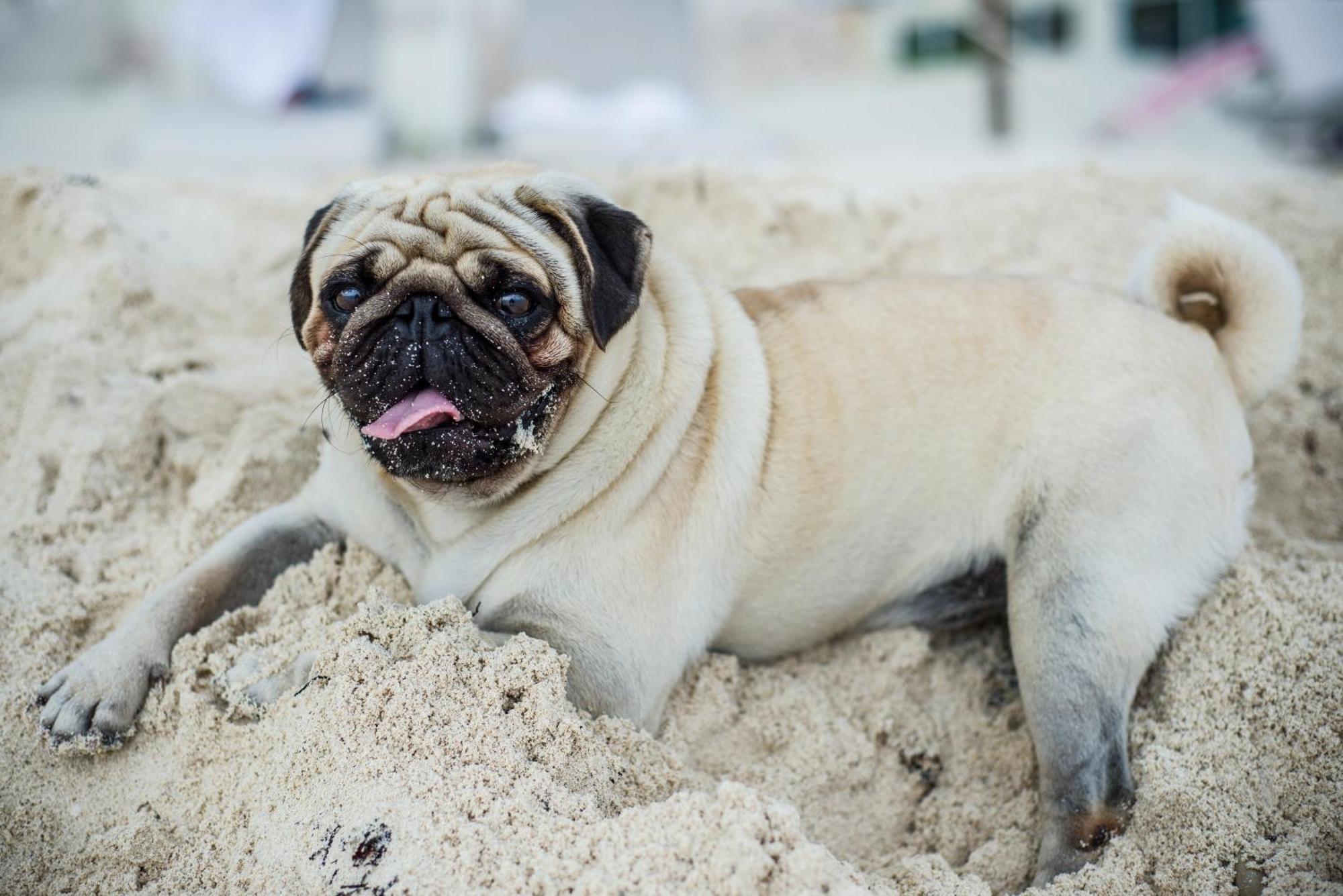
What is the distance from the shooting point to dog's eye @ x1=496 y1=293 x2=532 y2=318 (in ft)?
7.89

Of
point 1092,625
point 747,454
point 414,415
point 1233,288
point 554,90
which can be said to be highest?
point 414,415

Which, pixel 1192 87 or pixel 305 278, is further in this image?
pixel 1192 87

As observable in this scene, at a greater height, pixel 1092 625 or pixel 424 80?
pixel 1092 625

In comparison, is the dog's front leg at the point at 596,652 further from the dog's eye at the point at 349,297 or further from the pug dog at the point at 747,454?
the dog's eye at the point at 349,297

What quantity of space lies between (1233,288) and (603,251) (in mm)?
1910

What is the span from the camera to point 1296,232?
14.6ft

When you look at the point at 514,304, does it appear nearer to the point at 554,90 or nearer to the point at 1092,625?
the point at 1092,625

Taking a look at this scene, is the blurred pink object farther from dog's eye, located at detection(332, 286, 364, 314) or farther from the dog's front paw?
the dog's front paw

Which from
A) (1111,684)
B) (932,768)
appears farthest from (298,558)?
(1111,684)

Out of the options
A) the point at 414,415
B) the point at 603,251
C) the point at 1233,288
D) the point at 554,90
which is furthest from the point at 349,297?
the point at 554,90

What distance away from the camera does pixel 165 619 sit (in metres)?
2.50

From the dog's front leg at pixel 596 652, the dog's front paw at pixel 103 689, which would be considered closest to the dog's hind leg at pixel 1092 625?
the dog's front leg at pixel 596 652

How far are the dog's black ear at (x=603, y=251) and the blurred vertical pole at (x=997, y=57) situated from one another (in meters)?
8.19

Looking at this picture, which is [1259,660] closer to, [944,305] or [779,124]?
[944,305]
